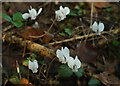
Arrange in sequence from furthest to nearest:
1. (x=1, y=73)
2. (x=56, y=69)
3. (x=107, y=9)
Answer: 1. (x=107, y=9)
2. (x=56, y=69)
3. (x=1, y=73)

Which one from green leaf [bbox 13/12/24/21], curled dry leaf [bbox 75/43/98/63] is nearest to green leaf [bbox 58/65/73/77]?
A: curled dry leaf [bbox 75/43/98/63]

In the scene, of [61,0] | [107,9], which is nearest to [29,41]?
[61,0]

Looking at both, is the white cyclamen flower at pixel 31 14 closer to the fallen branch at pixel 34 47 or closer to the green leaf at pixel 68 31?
the fallen branch at pixel 34 47

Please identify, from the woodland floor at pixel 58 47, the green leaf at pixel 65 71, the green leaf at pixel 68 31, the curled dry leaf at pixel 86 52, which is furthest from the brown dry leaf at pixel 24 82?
the green leaf at pixel 68 31

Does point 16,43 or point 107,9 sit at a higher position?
point 107,9

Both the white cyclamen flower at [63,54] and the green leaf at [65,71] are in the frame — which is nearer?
the white cyclamen flower at [63,54]

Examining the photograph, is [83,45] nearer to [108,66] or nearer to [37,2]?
[108,66]
